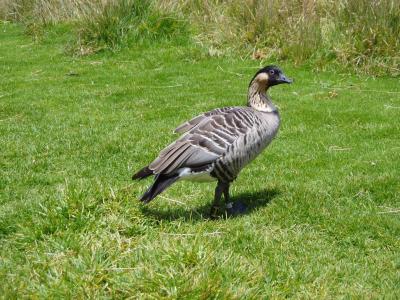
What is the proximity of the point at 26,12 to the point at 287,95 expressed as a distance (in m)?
11.9

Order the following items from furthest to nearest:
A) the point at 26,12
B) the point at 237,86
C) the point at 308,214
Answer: the point at 26,12 < the point at 237,86 < the point at 308,214

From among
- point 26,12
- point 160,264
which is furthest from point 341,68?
point 26,12

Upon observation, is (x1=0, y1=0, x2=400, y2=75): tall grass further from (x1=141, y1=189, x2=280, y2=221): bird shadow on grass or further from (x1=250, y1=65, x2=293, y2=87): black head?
(x1=141, y1=189, x2=280, y2=221): bird shadow on grass

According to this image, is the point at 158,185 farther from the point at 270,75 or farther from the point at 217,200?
the point at 270,75

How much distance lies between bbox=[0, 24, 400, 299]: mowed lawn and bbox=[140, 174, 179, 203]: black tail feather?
23 cm

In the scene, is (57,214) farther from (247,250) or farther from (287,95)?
(287,95)

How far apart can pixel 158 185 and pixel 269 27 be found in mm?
8128

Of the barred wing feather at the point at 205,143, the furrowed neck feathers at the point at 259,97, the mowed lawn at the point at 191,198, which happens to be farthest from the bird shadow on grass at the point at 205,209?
the furrowed neck feathers at the point at 259,97

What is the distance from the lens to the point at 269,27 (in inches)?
495

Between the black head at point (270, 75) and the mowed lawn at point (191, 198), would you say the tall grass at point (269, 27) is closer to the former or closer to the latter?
the mowed lawn at point (191, 198)

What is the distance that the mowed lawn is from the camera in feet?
13.1

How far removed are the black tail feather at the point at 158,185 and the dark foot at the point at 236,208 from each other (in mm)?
781

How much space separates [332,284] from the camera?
4.35m

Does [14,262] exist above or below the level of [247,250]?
above
